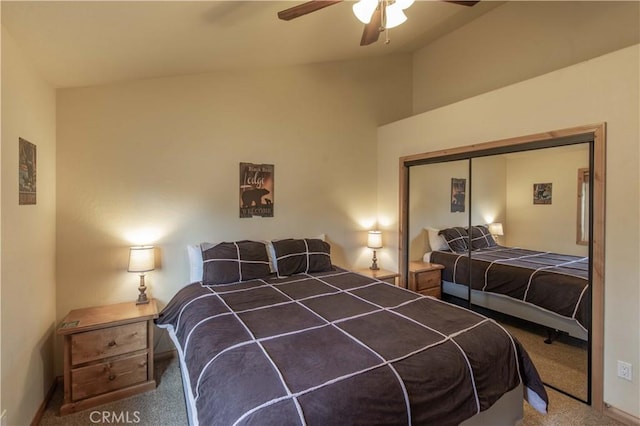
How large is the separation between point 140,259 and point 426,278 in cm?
288

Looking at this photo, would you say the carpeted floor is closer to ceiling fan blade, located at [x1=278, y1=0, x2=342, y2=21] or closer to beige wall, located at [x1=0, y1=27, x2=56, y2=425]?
beige wall, located at [x1=0, y1=27, x2=56, y2=425]

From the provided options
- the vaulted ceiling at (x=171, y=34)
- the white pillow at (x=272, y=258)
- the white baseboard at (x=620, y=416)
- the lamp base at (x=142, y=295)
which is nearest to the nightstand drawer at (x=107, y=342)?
the lamp base at (x=142, y=295)

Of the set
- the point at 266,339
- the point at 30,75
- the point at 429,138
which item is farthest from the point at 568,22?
Answer: the point at 30,75

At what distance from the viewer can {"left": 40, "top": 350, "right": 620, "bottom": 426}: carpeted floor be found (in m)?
1.99

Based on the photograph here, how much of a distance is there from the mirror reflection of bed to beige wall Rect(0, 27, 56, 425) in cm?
340

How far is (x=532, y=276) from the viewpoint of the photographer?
2.51 m

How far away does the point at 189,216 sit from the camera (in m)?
2.88

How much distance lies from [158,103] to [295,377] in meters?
2.59

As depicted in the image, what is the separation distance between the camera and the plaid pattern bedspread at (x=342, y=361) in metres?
1.15

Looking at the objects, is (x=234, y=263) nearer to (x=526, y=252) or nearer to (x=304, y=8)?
(x=304, y=8)

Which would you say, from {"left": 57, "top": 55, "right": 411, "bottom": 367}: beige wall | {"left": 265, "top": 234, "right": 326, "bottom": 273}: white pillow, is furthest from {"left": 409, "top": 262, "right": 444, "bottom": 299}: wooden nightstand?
Answer: {"left": 265, "top": 234, "right": 326, "bottom": 273}: white pillow

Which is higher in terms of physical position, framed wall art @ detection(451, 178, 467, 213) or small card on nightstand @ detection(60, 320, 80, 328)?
framed wall art @ detection(451, 178, 467, 213)

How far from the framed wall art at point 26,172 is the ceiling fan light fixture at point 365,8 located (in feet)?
6.80

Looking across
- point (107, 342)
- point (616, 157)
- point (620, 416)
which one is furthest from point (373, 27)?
point (620, 416)
